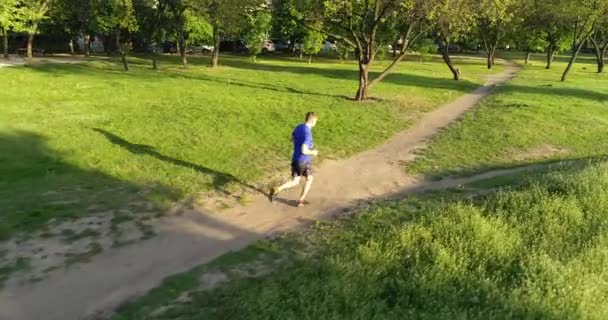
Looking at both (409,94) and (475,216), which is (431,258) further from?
(409,94)

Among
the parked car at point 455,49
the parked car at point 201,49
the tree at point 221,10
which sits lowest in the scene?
the parked car at point 201,49

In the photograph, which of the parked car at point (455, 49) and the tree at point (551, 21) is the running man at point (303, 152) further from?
the parked car at point (455, 49)

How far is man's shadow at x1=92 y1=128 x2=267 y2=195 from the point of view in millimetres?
12078

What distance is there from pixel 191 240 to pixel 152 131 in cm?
873

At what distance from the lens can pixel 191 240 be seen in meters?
8.85

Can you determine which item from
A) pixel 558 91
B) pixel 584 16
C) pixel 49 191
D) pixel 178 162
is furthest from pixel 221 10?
pixel 49 191

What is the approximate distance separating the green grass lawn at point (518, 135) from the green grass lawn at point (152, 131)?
7.22 feet

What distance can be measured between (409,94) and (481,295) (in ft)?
74.3

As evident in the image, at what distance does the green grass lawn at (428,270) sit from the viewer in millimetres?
6141

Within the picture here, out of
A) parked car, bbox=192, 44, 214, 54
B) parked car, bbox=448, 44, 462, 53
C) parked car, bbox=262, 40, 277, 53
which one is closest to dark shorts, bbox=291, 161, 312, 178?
parked car, bbox=192, 44, 214, 54

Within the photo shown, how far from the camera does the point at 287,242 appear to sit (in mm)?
8719

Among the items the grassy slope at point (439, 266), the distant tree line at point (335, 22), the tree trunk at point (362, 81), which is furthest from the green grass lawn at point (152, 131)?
the grassy slope at point (439, 266)

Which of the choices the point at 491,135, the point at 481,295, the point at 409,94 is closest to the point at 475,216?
the point at 481,295

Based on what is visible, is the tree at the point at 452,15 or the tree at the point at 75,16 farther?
the tree at the point at 75,16
